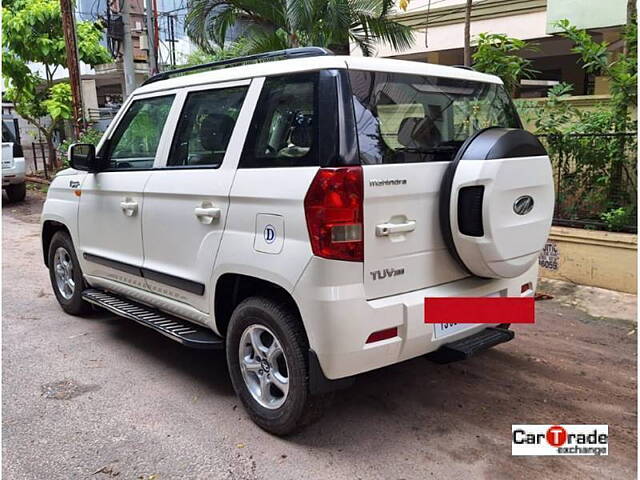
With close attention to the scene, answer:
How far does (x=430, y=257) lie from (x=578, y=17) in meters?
7.54

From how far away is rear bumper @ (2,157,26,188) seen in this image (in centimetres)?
1252

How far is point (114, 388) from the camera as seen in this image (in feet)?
12.8

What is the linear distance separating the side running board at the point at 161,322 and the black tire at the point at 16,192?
9755mm

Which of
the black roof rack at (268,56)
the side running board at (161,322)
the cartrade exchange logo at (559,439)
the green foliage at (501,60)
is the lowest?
the cartrade exchange logo at (559,439)

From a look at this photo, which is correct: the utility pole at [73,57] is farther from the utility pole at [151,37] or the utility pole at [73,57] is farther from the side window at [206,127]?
the side window at [206,127]

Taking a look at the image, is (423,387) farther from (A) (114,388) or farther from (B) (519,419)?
(A) (114,388)

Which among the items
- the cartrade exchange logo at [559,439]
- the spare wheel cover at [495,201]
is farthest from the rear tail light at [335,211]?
the cartrade exchange logo at [559,439]

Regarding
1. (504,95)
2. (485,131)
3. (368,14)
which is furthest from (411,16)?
(485,131)

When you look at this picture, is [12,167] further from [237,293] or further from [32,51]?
[237,293]

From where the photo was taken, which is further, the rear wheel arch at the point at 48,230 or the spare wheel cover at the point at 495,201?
the rear wheel arch at the point at 48,230

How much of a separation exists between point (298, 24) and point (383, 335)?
21.6 ft

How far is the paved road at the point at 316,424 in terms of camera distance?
2.98 meters

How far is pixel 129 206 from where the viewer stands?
409cm

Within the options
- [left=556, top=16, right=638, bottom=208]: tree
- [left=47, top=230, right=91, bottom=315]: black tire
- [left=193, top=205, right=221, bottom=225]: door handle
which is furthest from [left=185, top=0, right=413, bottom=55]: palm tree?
[left=193, top=205, right=221, bottom=225]: door handle
